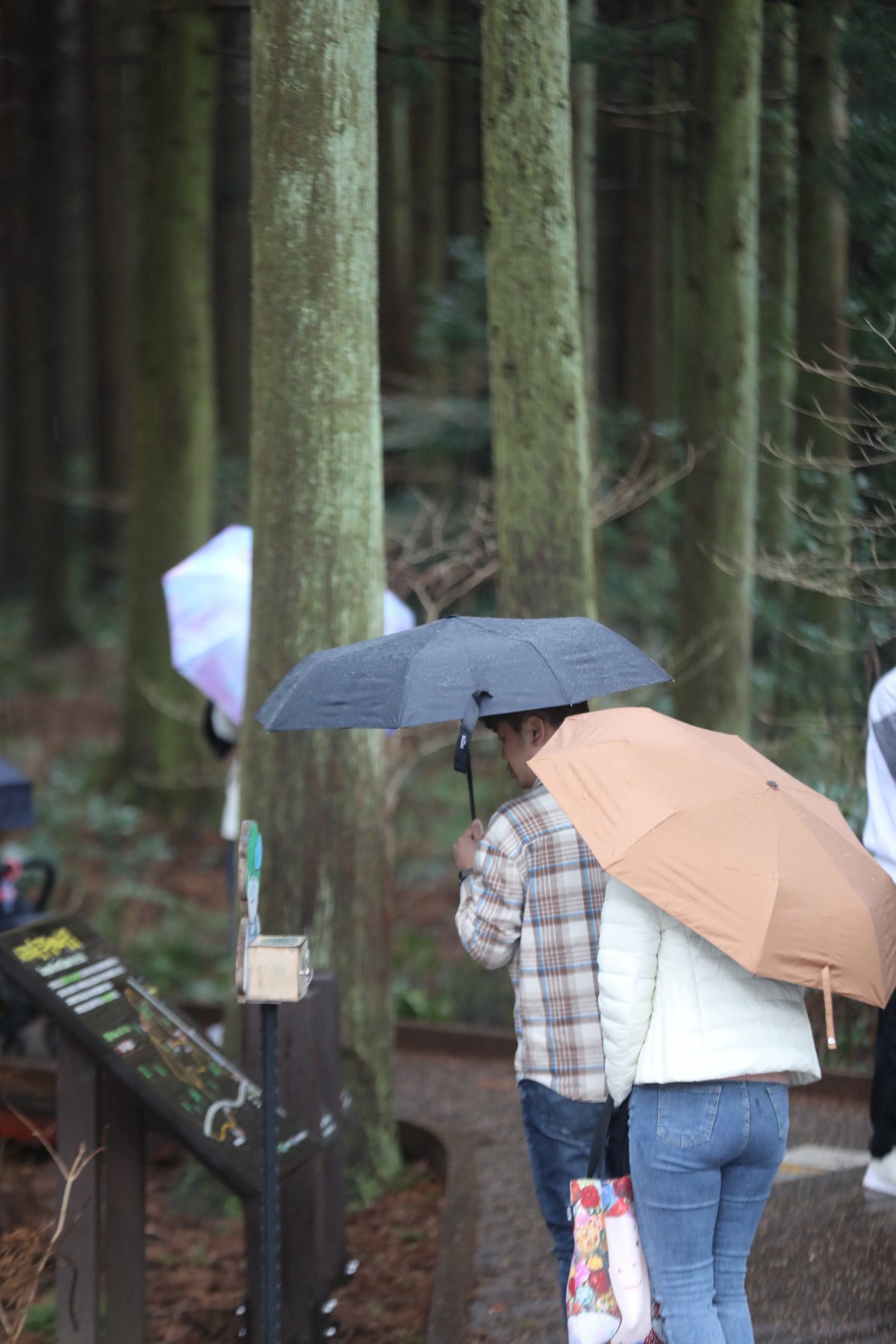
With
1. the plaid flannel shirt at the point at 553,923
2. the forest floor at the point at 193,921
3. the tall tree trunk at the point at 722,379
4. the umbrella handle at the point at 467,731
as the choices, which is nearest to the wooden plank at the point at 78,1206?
the forest floor at the point at 193,921

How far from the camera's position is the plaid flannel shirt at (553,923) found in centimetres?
339

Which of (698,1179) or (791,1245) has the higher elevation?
(698,1179)

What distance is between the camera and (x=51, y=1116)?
6.62 m

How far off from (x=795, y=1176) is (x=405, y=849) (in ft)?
24.9

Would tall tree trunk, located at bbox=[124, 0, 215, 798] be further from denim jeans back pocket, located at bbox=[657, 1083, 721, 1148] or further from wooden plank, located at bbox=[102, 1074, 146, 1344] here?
denim jeans back pocket, located at bbox=[657, 1083, 721, 1148]

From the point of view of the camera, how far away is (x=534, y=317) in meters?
6.23

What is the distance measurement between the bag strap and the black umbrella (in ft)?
3.05

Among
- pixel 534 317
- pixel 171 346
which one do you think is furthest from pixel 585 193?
pixel 171 346

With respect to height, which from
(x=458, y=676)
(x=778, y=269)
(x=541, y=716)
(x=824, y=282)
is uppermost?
(x=778, y=269)

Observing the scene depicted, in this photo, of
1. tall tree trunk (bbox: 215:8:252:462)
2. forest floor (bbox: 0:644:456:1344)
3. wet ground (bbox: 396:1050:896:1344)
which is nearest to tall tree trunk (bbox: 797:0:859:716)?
wet ground (bbox: 396:1050:896:1344)

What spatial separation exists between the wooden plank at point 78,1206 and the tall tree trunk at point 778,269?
21.1 feet

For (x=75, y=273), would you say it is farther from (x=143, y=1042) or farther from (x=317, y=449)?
(x=143, y=1042)

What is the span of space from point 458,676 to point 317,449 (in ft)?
7.65

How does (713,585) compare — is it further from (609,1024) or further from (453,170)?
(453,170)
